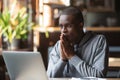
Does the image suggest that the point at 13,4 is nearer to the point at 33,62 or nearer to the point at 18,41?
the point at 18,41

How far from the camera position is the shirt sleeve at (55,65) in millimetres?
1958

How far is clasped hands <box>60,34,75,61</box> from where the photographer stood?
1928 mm

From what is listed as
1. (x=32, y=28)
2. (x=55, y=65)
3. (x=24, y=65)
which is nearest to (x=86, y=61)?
(x=55, y=65)

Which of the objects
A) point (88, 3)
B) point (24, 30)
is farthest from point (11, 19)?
point (88, 3)

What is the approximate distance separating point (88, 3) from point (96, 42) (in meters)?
4.02

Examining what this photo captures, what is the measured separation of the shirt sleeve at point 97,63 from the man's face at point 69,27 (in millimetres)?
157

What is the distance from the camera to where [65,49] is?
1.93 m

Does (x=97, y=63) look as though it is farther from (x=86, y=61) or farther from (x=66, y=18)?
(x=66, y=18)

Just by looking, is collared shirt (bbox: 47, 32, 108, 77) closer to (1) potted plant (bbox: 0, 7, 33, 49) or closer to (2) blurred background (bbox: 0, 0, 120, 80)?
(2) blurred background (bbox: 0, 0, 120, 80)

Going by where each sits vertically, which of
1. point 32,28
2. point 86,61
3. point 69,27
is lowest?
point 32,28

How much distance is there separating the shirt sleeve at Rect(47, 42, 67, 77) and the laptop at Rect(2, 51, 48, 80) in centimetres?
34

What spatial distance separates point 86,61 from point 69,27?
0.81ft

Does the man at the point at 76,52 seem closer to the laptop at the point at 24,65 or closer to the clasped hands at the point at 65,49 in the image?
the clasped hands at the point at 65,49

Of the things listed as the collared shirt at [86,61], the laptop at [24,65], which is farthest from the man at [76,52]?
the laptop at [24,65]
